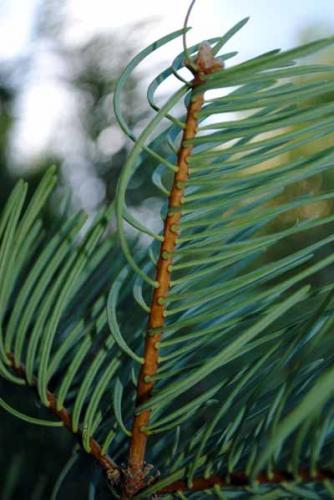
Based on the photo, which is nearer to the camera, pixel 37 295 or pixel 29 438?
pixel 37 295

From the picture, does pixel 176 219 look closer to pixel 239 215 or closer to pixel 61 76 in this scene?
pixel 239 215

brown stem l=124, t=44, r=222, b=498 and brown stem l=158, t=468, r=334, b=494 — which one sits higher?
brown stem l=124, t=44, r=222, b=498

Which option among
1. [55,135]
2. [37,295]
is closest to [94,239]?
[37,295]

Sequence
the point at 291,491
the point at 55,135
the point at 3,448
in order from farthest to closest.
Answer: the point at 55,135 → the point at 3,448 → the point at 291,491
